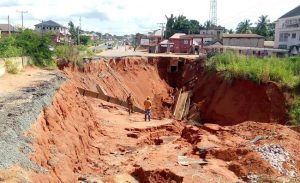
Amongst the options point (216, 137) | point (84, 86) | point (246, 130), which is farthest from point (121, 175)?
point (84, 86)

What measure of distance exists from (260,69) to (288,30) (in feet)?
97.2

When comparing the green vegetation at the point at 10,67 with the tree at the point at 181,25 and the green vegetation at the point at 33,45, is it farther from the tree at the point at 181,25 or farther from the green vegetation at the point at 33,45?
the tree at the point at 181,25

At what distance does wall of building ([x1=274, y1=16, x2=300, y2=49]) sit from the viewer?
52906 mm

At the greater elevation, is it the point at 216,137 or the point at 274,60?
the point at 274,60

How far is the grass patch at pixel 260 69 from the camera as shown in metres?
27.9

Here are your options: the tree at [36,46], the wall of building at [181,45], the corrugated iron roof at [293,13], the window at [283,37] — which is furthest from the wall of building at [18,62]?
the window at [283,37]

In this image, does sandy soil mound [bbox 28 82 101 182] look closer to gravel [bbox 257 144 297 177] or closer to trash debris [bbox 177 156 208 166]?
trash debris [bbox 177 156 208 166]

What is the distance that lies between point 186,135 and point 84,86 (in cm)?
1074

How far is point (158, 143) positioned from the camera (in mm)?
20312

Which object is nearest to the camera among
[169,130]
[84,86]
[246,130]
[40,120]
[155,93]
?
[40,120]

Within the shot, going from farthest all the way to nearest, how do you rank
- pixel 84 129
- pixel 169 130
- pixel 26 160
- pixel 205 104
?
pixel 205 104 < pixel 169 130 < pixel 84 129 < pixel 26 160

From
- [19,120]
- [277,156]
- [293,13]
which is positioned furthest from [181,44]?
[19,120]

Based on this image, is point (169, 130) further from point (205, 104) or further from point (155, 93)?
point (155, 93)

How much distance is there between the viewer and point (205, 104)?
31.3 meters
